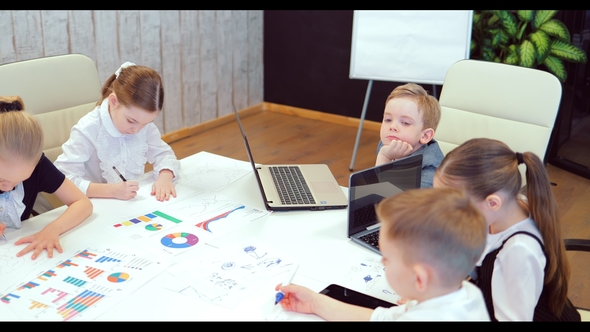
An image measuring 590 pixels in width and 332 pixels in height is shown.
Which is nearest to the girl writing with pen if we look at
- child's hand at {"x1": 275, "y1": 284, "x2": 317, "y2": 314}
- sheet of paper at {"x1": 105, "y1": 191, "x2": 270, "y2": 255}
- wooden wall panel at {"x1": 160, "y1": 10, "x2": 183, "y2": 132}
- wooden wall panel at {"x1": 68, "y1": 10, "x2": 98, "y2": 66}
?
sheet of paper at {"x1": 105, "y1": 191, "x2": 270, "y2": 255}

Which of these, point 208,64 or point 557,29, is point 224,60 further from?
point 557,29

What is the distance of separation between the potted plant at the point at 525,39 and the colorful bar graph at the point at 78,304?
3.17 m

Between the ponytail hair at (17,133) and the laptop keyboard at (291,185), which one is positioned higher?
the ponytail hair at (17,133)

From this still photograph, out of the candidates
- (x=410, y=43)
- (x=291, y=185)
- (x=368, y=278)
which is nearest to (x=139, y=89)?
(x=291, y=185)

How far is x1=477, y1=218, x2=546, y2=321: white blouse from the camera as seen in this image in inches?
50.9

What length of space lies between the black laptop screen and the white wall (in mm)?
2524

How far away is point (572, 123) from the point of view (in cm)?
419

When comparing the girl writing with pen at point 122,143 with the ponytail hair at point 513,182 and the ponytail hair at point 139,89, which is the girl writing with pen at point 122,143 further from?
the ponytail hair at point 513,182

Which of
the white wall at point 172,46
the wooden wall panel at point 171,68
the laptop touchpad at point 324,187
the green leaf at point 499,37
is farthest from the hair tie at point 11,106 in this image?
the green leaf at point 499,37

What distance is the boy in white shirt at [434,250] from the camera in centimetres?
109

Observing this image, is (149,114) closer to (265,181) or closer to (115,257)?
(265,181)

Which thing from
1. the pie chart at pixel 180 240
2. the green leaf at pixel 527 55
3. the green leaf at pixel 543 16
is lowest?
the pie chart at pixel 180 240

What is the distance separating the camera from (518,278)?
130 centimetres

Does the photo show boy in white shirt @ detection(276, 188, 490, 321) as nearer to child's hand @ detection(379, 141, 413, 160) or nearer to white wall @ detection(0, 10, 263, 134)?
child's hand @ detection(379, 141, 413, 160)
